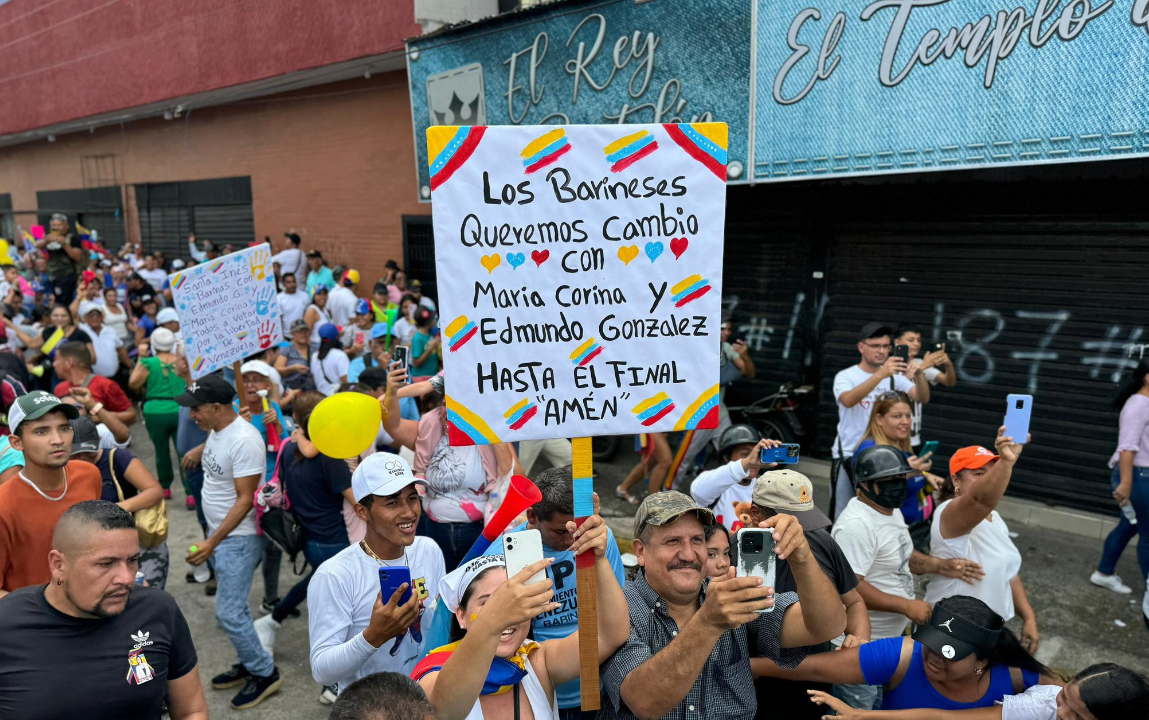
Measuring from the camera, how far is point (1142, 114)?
619cm

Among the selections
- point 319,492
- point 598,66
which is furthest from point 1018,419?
point 598,66

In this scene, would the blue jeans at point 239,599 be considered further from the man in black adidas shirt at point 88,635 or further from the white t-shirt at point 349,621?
the man in black adidas shirt at point 88,635

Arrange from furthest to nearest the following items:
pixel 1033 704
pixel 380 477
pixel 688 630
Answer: pixel 380 477 < pixel 1033 704 < pixel 688 630

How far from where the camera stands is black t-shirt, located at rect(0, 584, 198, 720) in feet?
8.52

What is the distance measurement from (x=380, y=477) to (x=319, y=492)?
1719 millimetres

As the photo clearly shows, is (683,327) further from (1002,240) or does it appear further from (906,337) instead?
(1002,240)

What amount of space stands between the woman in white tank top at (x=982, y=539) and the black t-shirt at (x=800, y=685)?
83cm

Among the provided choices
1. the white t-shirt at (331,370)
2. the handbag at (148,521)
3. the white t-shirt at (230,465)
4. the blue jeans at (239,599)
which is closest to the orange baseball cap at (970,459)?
the white t-shirt at (230,465)

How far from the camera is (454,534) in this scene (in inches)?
197

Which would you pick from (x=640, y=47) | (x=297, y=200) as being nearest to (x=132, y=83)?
(x=297, y=200)

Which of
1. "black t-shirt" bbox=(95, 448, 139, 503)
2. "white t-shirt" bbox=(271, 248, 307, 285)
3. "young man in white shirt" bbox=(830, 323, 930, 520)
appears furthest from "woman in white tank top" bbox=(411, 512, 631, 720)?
"white t-shirt" bbox=(271, 248, 307, 285)

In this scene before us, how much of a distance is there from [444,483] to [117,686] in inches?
96.1

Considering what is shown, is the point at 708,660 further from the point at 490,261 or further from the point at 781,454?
the point at 781,454

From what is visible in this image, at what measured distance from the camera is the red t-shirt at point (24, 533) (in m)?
3.67
